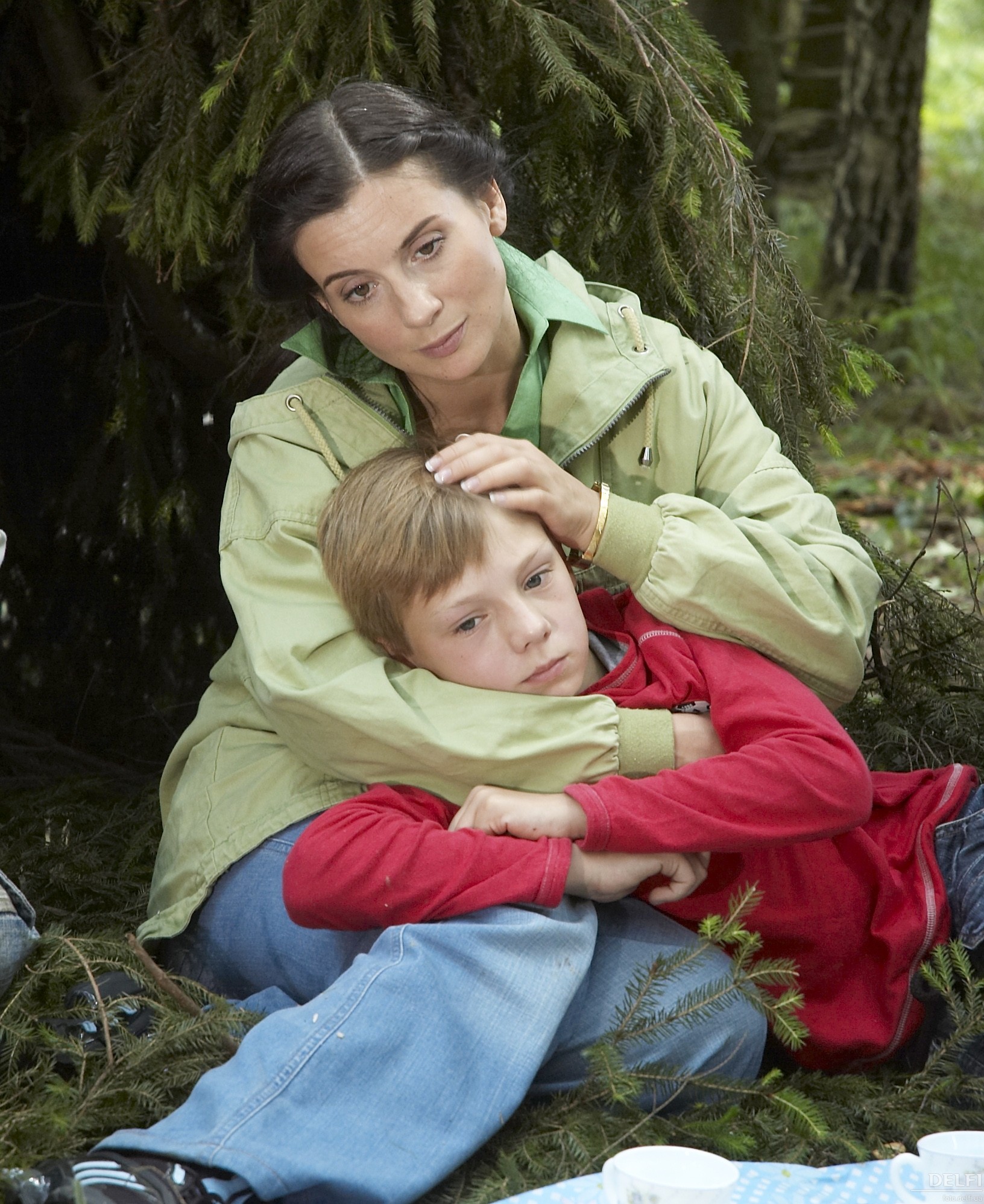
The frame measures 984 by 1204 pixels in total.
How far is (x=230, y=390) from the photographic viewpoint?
353 cm

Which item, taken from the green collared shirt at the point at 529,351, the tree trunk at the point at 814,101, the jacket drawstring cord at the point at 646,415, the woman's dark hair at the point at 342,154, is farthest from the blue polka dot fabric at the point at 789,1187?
the tree trunk at the point at 814,101

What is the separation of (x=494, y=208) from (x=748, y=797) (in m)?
1.22

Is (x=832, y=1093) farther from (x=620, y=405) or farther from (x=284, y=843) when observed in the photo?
(x=620, y=405)

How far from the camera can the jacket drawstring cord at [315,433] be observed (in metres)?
2.42

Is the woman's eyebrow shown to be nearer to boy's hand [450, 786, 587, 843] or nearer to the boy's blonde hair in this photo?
the boy's blonde hair

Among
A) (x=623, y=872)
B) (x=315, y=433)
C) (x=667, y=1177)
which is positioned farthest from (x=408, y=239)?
(x=667, y=1177)

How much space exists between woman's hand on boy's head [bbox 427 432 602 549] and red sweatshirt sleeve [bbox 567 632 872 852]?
1.43 feet

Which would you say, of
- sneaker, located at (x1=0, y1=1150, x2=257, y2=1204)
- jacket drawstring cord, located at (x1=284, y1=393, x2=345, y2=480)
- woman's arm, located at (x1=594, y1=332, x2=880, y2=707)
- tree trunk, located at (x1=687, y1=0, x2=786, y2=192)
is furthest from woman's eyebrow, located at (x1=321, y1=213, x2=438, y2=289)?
tree trunk, located at (x1=687, y1=0, x2=786, y2=192)

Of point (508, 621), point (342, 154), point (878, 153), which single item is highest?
point (342, 154)

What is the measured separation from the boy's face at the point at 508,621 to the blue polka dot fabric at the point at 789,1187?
2.44ft

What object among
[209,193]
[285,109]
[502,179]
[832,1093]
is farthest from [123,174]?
[832,1093]

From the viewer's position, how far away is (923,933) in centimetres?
210

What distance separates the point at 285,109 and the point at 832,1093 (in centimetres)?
222

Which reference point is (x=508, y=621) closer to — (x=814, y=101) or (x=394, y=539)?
(x=394, y=539)
